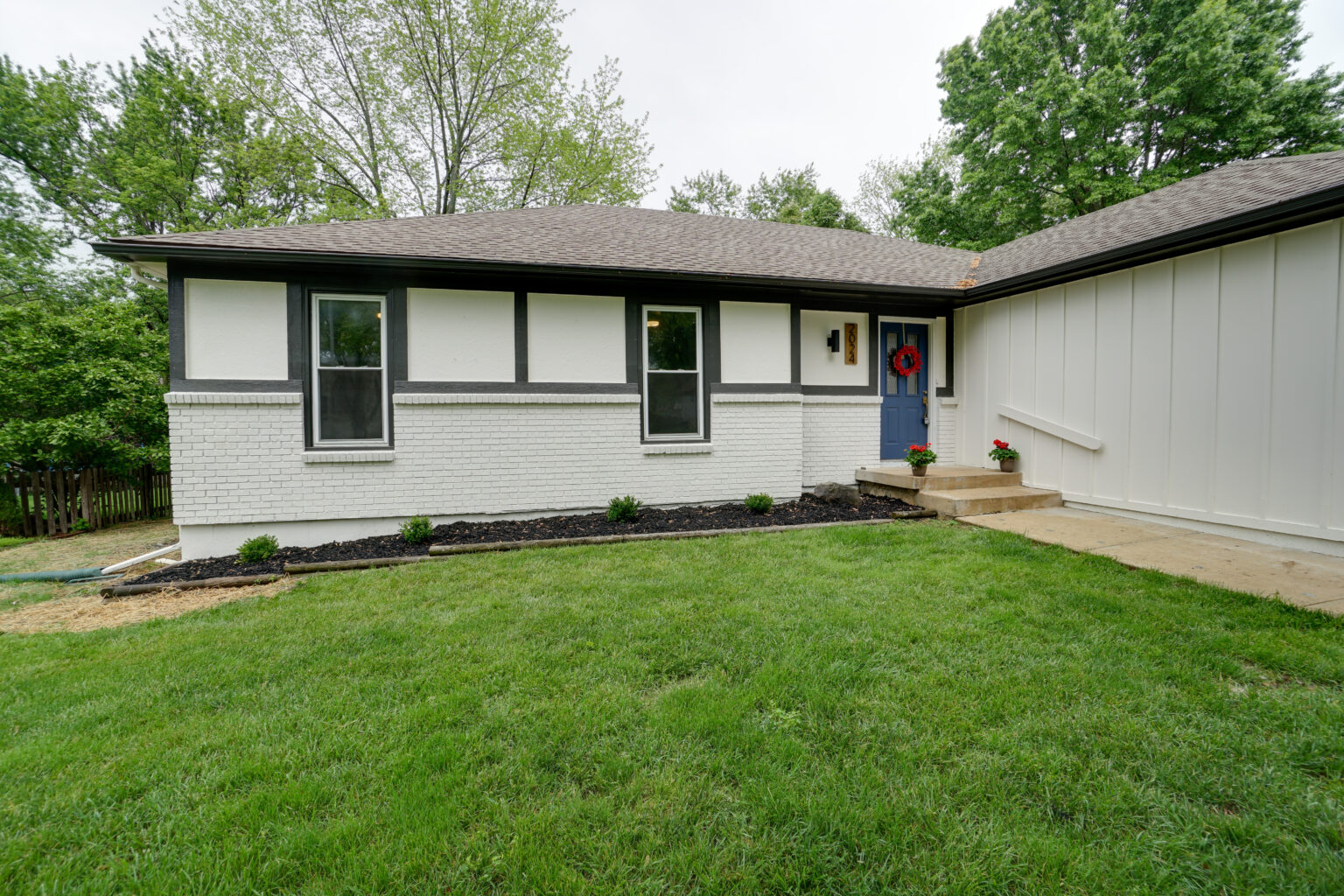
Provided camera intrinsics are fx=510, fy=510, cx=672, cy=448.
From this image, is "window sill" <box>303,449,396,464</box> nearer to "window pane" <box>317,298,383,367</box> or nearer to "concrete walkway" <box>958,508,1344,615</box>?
"window pane" <box>317,298,383,367</box>

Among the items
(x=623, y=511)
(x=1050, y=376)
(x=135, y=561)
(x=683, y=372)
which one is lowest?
(x=135, y=561)

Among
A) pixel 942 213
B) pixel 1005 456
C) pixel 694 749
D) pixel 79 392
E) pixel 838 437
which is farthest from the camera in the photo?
pixel 942 213

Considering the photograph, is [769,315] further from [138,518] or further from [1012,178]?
[1012,178]

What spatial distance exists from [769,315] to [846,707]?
5747mm

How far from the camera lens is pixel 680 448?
6.78 metres

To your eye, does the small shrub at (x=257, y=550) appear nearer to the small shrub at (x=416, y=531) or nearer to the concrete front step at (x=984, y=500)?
the small shrub at (x=416, y=531)

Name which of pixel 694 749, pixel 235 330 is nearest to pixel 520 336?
pixel 235 330

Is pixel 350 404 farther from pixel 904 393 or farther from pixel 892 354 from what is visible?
pixel 904 393

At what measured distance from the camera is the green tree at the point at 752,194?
23.6m

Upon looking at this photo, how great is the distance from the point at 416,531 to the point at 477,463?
1.07 meters

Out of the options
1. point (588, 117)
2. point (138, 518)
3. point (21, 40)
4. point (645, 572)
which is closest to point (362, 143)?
point (588, 117)

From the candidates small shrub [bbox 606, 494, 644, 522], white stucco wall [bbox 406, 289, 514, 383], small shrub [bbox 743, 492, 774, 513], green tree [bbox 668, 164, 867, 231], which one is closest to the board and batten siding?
small shrub [bbox 743, 492, 774, 513]

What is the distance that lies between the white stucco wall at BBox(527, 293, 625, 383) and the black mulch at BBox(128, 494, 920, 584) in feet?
5.93

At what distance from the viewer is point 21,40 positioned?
13.0 metres
